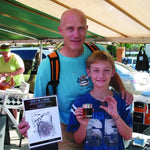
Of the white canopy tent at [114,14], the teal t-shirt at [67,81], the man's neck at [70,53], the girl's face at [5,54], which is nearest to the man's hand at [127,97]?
the teal t-shirt at [67,81]

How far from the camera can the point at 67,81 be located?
1.72 m

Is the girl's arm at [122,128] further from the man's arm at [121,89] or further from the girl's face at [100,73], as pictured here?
the girl's face at [100,73]

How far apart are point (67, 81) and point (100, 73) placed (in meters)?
0.29

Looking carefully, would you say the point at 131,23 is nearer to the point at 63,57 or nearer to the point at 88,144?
the point at 63,57

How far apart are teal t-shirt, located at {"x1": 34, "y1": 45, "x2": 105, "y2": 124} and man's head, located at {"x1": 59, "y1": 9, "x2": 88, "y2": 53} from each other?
140mm

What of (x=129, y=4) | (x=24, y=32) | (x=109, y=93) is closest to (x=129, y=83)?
(x=24, y=32)

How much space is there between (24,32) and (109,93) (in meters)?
4.25

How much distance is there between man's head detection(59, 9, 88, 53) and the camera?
5.49ft

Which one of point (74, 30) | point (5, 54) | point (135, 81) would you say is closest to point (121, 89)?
point (74, 30)

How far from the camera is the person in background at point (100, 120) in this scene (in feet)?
5.31

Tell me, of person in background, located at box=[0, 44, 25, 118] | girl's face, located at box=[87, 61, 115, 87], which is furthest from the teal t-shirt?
person in background, located at box=[0, 44, 25, 118]

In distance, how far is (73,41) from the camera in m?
1.69

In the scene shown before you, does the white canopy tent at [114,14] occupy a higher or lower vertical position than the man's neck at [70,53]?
higher

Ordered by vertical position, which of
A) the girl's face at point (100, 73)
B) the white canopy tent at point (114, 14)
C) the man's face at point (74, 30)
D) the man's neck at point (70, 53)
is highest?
the white canopy tent at point (114, 14)
